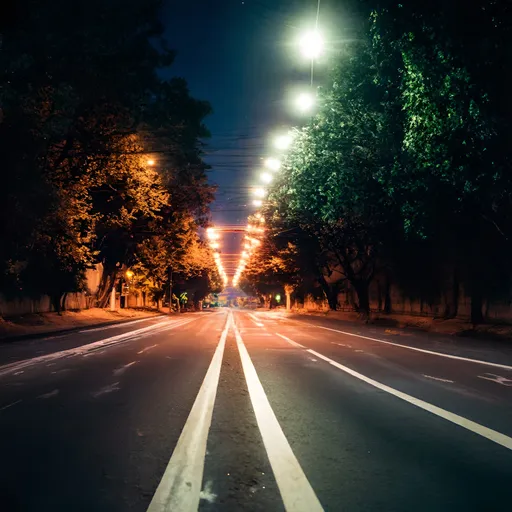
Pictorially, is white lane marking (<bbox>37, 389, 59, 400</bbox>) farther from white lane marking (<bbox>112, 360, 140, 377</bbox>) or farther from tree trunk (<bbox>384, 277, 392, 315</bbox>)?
tree trunk (<bbox>384, 277, 392, 315</bbox>)

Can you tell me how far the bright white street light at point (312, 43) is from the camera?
15.7 m

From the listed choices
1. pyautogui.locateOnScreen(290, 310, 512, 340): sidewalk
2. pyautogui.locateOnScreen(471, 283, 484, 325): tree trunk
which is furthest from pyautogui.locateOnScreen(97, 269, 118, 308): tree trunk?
pyautogui.locateOnScreen(471, 283, 484, 325): tree trunk

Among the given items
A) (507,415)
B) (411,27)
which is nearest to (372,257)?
(411,27)

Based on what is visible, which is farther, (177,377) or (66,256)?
(66,256)

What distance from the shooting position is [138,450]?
17.5 feet

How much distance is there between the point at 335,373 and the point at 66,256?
20123 millimetres

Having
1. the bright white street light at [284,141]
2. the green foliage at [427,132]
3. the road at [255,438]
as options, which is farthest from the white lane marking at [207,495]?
the bright white street light at [284,141]

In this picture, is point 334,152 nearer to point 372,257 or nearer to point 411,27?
point 411,27

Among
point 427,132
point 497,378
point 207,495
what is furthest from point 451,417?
point 427,132

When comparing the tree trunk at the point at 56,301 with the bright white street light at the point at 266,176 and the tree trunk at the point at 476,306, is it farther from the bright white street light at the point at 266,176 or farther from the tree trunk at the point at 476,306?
the tree trunk at the point at 476,306

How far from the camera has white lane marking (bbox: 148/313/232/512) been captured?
3.94m

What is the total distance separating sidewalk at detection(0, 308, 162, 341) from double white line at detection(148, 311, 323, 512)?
1738cm

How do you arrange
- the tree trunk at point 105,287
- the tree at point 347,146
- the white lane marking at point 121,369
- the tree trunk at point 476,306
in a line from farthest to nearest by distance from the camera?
the tree trunk at point 105,287 → the tree trunk at point 476,306 → the tree at point 347,146 → the white lane marking at point 121,369

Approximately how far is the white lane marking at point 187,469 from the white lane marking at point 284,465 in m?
0.65
